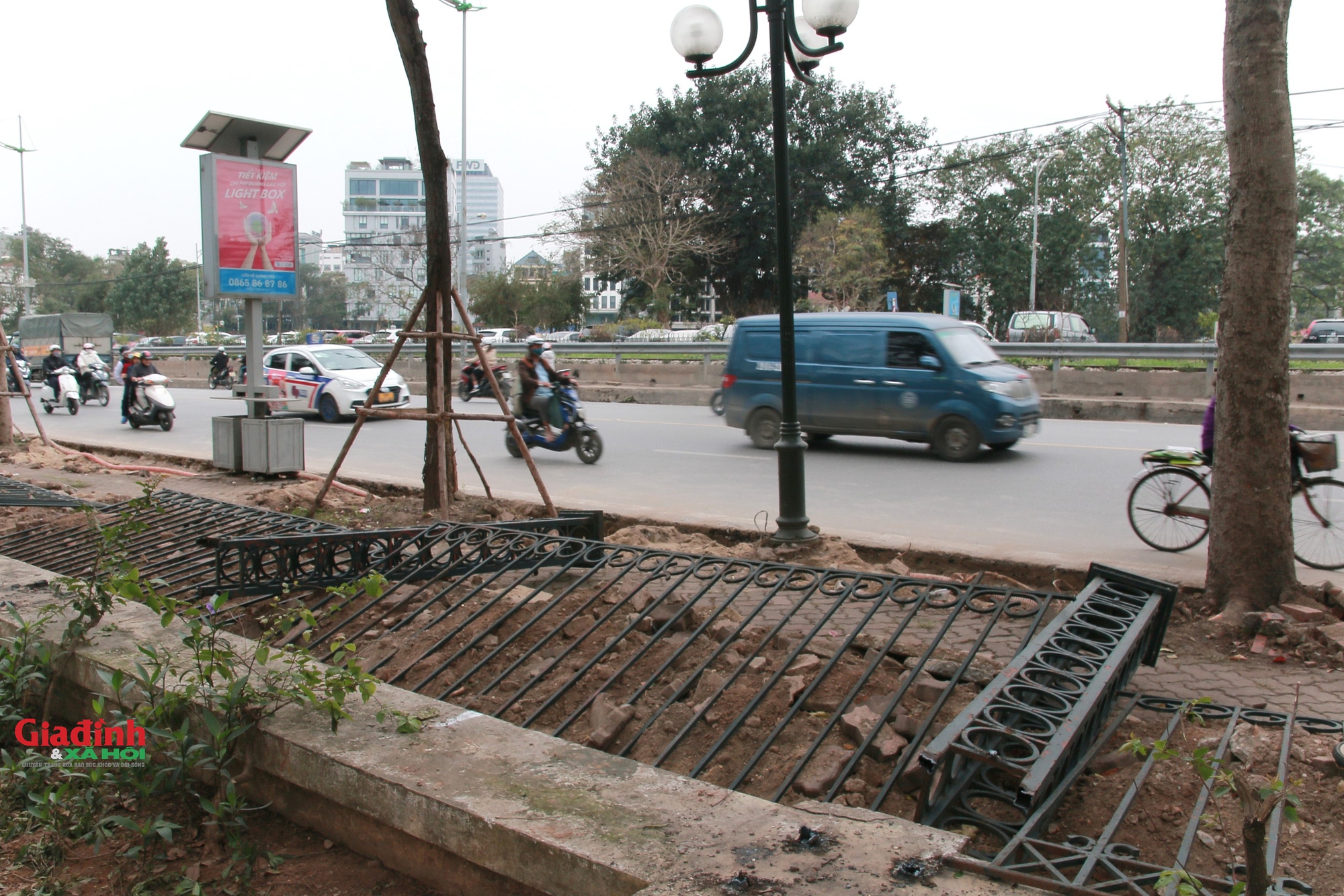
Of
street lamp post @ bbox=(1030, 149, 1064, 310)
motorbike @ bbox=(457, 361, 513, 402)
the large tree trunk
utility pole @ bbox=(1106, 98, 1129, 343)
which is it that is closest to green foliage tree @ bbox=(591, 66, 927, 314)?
street lamp post @ bbox=(1030, 149, 1064, 310)

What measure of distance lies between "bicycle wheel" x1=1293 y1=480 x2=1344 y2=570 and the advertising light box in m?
9.19

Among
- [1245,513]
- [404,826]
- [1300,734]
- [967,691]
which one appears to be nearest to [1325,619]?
[1245,513]

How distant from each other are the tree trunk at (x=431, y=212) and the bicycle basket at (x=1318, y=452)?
19.1ft

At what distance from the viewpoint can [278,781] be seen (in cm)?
284

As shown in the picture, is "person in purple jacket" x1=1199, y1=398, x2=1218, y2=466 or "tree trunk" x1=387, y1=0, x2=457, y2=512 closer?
"person in purple jacket" x1=1199, y1=398, x2=1218, y2=466

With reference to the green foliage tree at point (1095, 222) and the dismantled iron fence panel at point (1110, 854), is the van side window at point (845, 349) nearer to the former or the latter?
the dismantled iron fence panel at point (1110, 854)

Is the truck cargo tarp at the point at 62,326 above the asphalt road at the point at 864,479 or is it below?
above

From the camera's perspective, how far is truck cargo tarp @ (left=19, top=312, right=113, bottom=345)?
144ft

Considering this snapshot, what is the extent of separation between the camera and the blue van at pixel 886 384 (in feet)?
39.3

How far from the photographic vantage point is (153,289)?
6931cm

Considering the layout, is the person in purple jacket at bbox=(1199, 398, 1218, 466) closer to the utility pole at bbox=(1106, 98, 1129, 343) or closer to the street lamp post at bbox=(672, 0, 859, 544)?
the street lamp post at bbox=(672, 0, 859, 544)

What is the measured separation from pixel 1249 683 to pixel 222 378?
100ft

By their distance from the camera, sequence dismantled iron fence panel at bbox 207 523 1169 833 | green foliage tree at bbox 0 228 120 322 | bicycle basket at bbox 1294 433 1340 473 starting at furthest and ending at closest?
green foliage tree at bbox 0 228 120 322, bicycle basket at bbox 1294 433 1340 473, dismantled iron fence panel at bbox 207 523 1169 833

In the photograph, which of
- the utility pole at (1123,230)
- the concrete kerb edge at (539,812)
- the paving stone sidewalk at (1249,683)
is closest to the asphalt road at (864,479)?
Result: the paving stone sidewalk at (1249,683)
